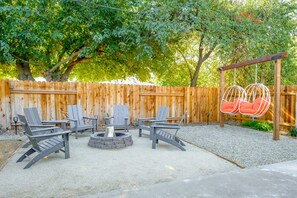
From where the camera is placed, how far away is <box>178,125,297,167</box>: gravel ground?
4024 millimetres

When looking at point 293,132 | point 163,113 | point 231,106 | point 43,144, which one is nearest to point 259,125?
point 293,132

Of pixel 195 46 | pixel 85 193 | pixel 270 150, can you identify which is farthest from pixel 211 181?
pixel 195 46

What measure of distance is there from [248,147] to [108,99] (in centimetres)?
464

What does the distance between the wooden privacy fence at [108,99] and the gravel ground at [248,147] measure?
1941 mm

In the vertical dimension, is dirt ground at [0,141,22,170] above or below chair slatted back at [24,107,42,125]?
below

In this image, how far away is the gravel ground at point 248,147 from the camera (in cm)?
402

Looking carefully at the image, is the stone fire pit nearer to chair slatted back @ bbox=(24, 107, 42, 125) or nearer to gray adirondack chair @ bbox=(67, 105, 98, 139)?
gray adirondack chair @ bbox=(67, 105, 98, 139)

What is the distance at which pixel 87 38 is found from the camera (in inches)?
350

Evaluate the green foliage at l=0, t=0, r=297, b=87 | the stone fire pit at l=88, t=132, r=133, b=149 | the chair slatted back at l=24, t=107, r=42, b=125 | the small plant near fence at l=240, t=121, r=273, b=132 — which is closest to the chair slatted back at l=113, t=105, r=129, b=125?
the stone fire pit at l=88, t=132, r=133, b=149

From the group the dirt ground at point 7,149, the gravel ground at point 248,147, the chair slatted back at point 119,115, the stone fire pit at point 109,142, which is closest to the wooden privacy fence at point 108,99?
the chair slatted back at point 119,115

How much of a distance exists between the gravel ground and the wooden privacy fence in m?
1.94

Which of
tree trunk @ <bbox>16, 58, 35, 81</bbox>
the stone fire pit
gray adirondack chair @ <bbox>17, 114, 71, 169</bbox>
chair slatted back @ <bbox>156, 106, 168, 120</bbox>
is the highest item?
tree trunk @ <bbox>16, 58, 35, 81</bbox>

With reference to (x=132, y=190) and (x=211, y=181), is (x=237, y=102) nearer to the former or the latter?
(x=211, y=181)

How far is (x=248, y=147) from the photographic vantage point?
4934mm
